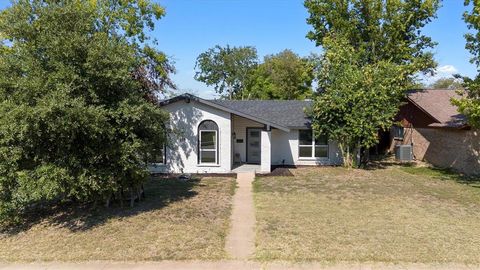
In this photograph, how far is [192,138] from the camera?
Answer: 17.3 meters

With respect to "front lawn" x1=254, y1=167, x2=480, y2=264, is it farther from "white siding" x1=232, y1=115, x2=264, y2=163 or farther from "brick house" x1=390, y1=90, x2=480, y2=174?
"white siding" x1=232, y1=115, x2=264, y2=163

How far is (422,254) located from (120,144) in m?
6.93

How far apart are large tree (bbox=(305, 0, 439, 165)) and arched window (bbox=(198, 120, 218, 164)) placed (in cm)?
513

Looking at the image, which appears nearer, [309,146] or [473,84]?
[473,84]

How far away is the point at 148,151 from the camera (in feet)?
32.5

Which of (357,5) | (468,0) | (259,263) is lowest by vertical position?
(259,263)

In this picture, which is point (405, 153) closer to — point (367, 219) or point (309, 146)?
point (309, 146)

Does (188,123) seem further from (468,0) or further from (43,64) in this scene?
(468,0)

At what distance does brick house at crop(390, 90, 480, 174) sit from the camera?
17.9m

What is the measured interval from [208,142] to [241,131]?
2.97 m

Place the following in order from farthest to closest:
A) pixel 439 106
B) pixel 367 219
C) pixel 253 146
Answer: pixel 439 106
pixel 253 146
pixel 367 219

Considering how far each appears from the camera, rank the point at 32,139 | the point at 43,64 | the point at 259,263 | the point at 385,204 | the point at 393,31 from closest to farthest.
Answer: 1. the point at 259,263
2. the point at 32,139
3. the point at 43,64
4. the point at 385,204
5. the point at 393,31

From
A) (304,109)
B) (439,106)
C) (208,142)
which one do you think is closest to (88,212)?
(208,142)

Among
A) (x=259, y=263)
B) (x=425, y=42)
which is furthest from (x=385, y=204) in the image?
(x=425, y=42)
